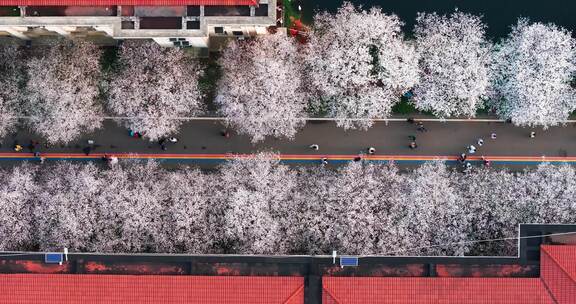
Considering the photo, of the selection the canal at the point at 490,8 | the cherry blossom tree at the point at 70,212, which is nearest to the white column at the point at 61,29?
the cherry blossom tree at the point at 70,212

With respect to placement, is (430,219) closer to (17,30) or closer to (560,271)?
(560,271)

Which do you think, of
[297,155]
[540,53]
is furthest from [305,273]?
[540,53]

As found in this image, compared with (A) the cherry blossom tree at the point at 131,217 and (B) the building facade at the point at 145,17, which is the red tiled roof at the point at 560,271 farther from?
(A) the cherry blossom tree at the point at 131,217

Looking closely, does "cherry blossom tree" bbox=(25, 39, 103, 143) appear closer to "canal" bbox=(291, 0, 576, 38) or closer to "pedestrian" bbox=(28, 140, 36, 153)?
"pedestrian" bbox=(28, 140, 36, 153)

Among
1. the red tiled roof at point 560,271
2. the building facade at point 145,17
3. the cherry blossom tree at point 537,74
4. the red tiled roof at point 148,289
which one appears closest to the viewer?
the red tiled roof at point 560,271

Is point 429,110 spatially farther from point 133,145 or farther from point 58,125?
point 58,125

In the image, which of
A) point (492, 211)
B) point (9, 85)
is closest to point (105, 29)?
point (9, 85)

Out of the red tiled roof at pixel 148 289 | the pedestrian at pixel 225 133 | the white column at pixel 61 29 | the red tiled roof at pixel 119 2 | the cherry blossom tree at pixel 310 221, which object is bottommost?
the red tiled roof at pixel 148 289
